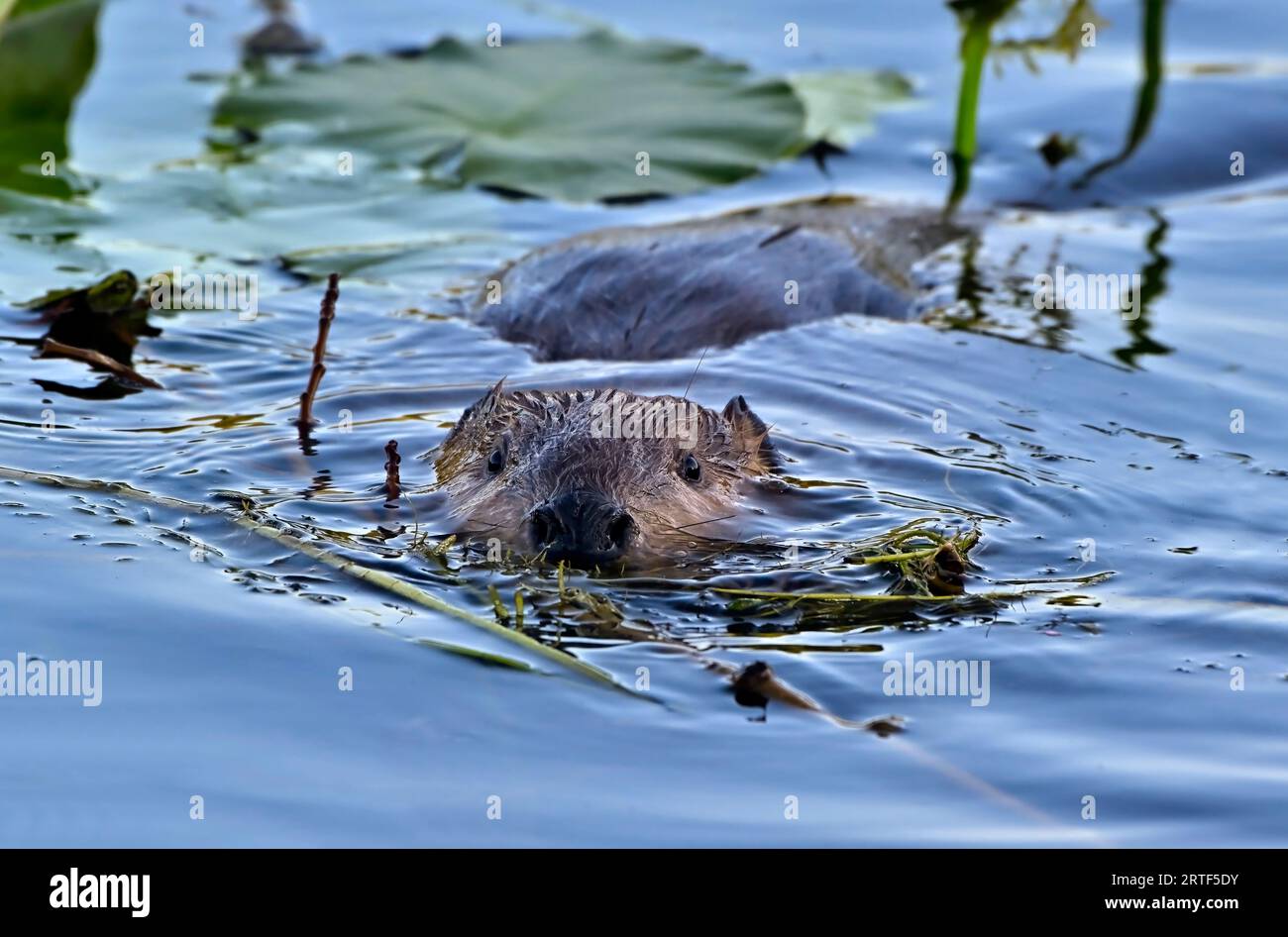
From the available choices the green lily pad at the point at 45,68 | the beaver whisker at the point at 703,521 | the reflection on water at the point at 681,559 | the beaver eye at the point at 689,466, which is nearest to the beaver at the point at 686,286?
the reflection on water at the point at 681,559

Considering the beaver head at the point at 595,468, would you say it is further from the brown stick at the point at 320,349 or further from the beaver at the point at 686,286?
the beaver at the point at 686,286

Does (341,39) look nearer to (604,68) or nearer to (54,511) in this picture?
(604,68)

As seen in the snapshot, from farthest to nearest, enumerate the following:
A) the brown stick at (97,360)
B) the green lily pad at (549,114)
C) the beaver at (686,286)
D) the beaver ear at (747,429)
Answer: the green lily pad at (549,114), the beaver at (686,286), the brown stick at (97,360), the beaver ear at (747,429)

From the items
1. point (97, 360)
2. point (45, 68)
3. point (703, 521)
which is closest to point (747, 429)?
point (703, 521)

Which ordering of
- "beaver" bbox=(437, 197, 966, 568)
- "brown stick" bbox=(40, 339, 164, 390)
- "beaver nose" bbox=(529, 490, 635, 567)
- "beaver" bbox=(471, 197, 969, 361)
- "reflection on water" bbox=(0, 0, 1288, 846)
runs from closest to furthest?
"reflection on water" bbox=(0, 0, 1288, 846)
"beaver nose" bbox=(529, 490, 635, 567)
"beaver" bbox=(437, 197, 966, 568)
"brown stick" bbox=(40, 339, 164, 390)
"beaver" bbox=(471, 197, 969, 361)

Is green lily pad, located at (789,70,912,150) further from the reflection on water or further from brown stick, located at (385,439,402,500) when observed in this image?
brown stick, located at (385,439,402,500)

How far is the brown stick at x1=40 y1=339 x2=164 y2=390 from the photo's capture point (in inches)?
219

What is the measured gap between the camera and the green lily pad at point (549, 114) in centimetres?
812

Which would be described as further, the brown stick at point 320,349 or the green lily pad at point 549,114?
the green lily pad at point 549,114

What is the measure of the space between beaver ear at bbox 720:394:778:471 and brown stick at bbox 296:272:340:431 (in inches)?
45.6

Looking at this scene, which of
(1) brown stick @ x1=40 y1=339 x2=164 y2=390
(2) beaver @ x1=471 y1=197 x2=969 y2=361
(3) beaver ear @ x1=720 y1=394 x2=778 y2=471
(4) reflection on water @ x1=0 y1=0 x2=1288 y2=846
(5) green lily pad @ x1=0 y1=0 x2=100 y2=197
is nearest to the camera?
(4) reflection on water @ x1=0 y1=0 x2=1288 y2=846

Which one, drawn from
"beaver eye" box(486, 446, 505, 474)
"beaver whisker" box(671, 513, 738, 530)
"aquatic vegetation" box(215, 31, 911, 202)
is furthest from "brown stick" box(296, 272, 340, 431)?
"aquatic vegetation" box(215, 31, 911, 202)

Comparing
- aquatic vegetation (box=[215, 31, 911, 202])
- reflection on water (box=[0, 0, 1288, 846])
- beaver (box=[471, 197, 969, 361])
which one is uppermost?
aquatic vegetation (box=[215, 31, 911, 202])

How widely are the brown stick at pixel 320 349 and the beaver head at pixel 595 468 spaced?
0.41 meters
